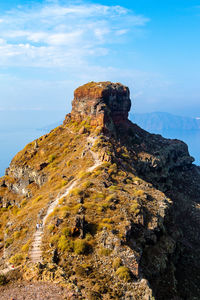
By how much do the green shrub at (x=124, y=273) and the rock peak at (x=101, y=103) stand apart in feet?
211

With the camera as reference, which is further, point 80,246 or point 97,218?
point 97,218

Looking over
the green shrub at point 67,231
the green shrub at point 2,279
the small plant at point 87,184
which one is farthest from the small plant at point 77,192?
the green shrub at point 2,279

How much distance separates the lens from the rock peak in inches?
3725

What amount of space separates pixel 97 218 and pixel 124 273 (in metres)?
12.2

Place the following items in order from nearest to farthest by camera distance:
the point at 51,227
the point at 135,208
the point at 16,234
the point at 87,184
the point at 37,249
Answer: the point at 37,249
the point at 51,227
the point at 16,234
the point at 135,208
the point at 87,184

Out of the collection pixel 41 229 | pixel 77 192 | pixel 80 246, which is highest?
pixel 77 192

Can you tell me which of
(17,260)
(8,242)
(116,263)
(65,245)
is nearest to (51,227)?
(65,245)

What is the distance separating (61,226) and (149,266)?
14496 millimetres

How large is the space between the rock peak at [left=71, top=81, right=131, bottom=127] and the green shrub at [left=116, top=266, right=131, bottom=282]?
64334 millimetres

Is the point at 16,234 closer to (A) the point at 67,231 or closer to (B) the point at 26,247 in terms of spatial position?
(B) the point at 26,247

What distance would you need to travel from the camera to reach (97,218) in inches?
1651

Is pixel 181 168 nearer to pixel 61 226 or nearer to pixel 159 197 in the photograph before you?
pixel 159 197

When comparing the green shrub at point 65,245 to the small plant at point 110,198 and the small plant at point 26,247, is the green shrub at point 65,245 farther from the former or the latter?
the small plant at point 110,198

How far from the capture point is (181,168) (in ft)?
405
